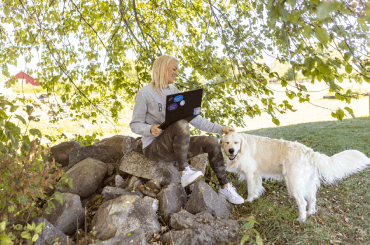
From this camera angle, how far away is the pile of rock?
265cm

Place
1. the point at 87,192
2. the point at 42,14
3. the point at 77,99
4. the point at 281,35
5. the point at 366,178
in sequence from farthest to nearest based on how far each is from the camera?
1. the point at 42,14
2. the point at 77,99
3. the point at 366,178
4. the point at 87,192
5. the point at 281,35

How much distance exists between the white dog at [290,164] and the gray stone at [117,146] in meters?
1.81

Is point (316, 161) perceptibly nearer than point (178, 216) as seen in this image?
No

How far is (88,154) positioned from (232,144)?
2393 millimetres

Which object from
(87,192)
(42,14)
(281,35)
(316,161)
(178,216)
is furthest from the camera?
(42,14)

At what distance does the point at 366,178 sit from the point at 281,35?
369 cm

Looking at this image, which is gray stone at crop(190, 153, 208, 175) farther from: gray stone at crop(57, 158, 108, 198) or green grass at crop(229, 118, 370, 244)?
gray stone at crop(57, 158, 108, 198)

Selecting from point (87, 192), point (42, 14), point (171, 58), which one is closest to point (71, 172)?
point (87, 192)

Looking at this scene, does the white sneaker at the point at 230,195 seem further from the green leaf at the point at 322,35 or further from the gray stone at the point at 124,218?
the green leaf at the point at 322,35

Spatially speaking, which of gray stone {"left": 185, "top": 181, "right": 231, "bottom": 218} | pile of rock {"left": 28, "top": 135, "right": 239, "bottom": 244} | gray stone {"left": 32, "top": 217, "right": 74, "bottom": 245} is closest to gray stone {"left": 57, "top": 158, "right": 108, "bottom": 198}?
pile of rock {"left": 28, "top": 135, "right": 239, "bottom": 244}

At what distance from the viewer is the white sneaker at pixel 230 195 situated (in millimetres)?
3492

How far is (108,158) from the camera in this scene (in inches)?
174

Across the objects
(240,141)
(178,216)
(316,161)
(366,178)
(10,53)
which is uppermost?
(10,53)

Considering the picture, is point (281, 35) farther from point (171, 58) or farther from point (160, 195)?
point (160, 195)
